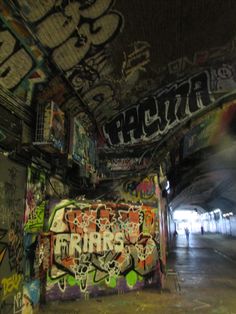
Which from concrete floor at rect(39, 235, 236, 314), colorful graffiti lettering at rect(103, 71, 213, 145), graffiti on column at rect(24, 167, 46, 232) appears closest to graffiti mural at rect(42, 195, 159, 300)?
concrete floor at rect(39, 235, 236, 314)

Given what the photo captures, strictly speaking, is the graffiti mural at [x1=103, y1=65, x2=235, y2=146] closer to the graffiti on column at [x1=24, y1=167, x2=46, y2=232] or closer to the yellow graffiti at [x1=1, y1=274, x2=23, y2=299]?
the graffiti on column at [x1=24, y1=167, x2=46, y2=232]

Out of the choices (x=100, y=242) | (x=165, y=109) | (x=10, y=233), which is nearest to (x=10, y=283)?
(x=10, y=233)

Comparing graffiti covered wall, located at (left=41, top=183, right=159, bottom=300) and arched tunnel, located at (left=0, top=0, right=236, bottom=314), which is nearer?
arched tunnel, located at (left=0, top=0, right=236, bottom=314)

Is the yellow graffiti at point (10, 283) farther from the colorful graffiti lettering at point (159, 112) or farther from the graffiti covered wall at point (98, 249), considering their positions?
the colorful graffiti lettering at point (159, 112)

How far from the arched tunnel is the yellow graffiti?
2cm

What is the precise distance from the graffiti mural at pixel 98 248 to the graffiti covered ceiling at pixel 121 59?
11.5 feet

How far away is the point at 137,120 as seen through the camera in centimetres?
1297

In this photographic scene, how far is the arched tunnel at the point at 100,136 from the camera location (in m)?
7.16


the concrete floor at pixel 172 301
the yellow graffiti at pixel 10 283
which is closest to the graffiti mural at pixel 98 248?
the concrete floor at pixel 172 301

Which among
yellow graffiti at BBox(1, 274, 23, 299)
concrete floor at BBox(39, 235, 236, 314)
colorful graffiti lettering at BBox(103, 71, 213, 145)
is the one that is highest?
colorful graffiti lettering at BBox(103, 71, 213, 145)

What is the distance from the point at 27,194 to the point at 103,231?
137 inches

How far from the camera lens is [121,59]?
31.6ft

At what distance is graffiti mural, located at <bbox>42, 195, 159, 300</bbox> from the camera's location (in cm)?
938

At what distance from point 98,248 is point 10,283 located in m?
3.66
